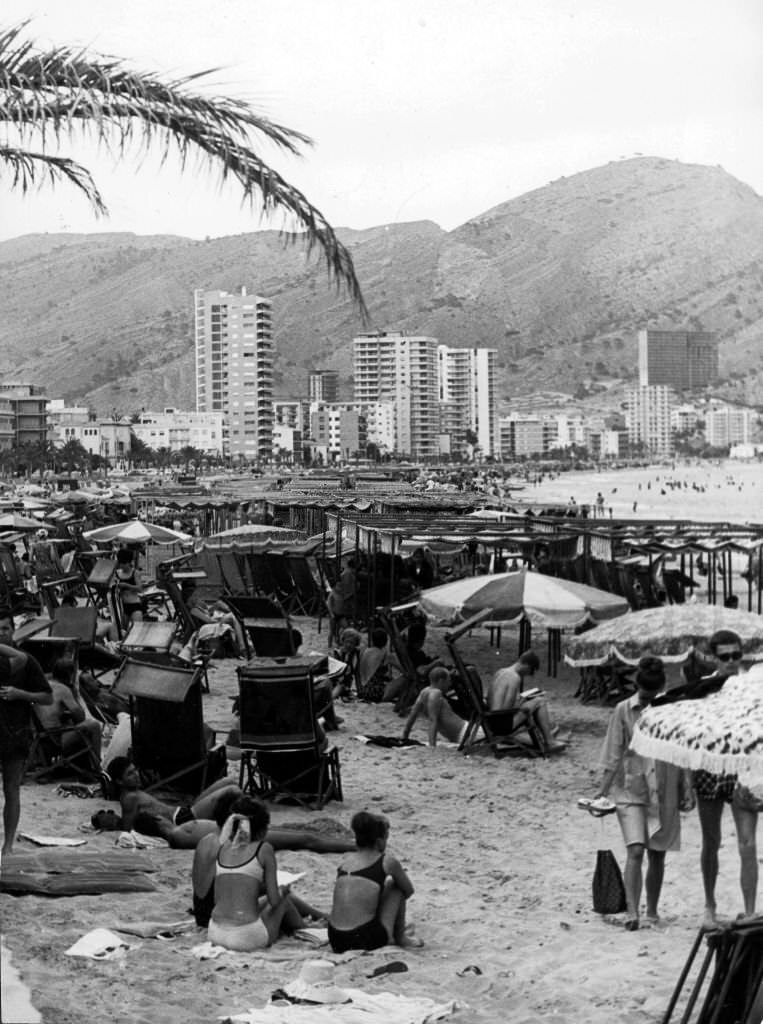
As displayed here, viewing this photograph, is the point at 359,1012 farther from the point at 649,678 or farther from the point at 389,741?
the point at 389,741

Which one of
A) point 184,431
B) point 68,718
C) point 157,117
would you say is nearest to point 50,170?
point 157,117

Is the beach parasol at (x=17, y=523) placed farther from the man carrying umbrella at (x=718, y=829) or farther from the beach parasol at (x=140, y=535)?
the man carrying umbrella at (x=718, y=829)

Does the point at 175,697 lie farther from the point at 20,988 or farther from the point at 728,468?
the point at 728,468

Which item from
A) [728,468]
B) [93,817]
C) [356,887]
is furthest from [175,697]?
[728,468]

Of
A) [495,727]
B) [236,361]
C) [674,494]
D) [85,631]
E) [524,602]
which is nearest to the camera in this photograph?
[495,727]

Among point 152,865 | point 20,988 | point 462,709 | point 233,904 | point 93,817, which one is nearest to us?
point 20,988

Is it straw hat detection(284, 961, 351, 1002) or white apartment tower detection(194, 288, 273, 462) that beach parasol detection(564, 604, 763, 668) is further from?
white apartment tower detection(194, 288, 273, 462)

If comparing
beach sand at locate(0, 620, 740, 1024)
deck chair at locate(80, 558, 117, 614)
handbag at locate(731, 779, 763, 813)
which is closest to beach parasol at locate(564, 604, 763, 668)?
beach sand at locate(0, 620, 740, 1024)
